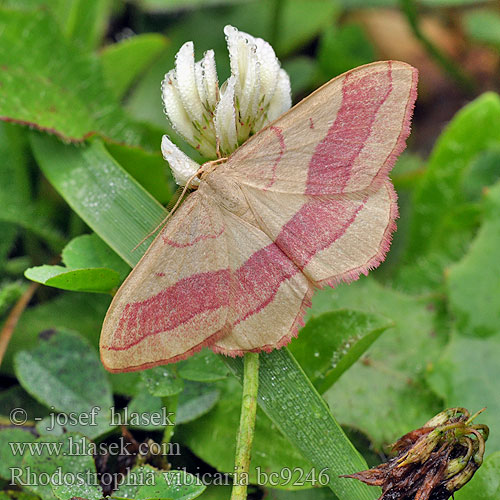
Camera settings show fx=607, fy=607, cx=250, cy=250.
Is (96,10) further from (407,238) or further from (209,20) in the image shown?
(407,238)

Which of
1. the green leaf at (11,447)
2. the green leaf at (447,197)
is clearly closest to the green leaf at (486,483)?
the green leaf at (447,197)

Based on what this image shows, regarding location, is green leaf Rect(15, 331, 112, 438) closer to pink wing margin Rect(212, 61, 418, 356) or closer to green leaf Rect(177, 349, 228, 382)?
green leaf Rect(177, 349, 228, 382)

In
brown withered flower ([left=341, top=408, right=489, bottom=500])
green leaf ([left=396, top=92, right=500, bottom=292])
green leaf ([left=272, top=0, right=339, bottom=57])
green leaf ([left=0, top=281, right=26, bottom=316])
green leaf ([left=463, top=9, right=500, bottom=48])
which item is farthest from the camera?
green leaf ([left=463, top=9, right=500, bottom=48])

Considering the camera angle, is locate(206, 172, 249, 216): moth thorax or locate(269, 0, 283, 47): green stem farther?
locate(269, 0, 283, 47): green stem

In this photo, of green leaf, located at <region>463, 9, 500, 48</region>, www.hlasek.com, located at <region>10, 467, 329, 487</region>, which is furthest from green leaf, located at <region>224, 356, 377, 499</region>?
green leaf, located at <region>463, 9, 500, 48</region>

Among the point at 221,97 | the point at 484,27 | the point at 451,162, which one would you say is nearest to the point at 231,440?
the point at 221,97

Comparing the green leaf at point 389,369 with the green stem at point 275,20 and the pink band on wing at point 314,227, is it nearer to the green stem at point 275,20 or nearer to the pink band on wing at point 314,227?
the pink band on wing at point 314,227
